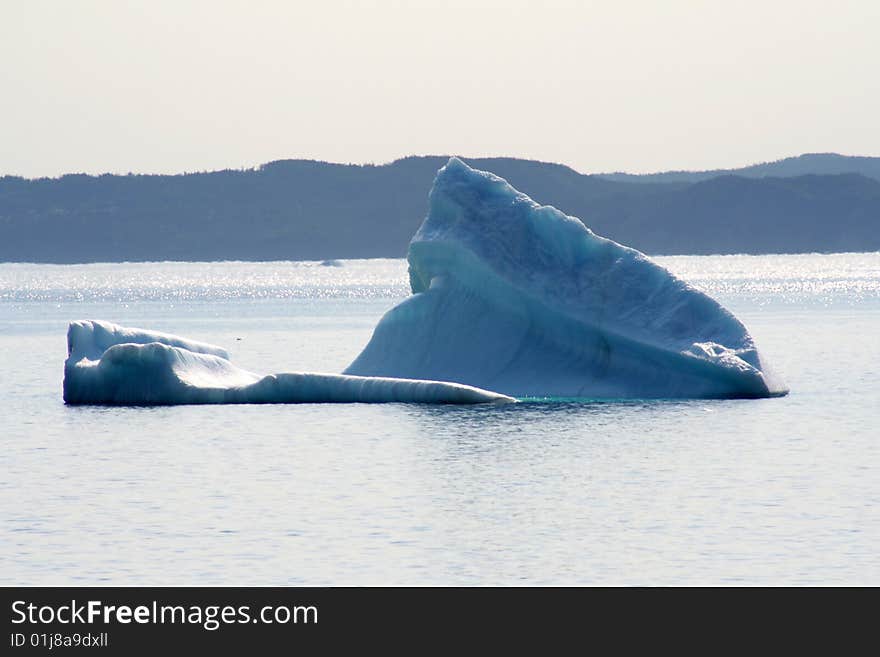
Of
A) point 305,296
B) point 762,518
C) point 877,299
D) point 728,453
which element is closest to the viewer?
point 762,518

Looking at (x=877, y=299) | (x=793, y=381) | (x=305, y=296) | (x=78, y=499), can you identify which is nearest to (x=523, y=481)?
(x=78, y=499)

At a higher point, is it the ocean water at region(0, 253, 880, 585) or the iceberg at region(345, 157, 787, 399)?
the iceberg at region(345, 157, 787, 399)

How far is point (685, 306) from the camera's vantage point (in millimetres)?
29172

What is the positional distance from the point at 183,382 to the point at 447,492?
33.8 ft

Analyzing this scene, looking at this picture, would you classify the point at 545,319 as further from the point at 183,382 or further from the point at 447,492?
the point at 447,492

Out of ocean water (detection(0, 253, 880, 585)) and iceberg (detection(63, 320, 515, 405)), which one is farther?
iceberg (detection(63, 320, 515, 405))

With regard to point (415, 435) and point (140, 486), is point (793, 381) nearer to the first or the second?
point (415, 435)

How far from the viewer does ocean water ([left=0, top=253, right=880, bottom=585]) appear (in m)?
16.1

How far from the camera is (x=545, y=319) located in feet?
98.4

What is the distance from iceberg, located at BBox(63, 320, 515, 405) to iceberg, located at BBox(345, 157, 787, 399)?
Answer: 904 mm

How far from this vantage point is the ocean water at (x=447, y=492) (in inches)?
635

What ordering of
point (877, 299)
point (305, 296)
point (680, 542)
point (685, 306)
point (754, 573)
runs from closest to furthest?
point (754, 573)
point (680, 542)
point (685, 306)
point (877, 299)
point (305, 296)

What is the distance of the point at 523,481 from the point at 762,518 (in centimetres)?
379

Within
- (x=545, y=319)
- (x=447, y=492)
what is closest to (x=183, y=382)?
(x=545, y=319)
